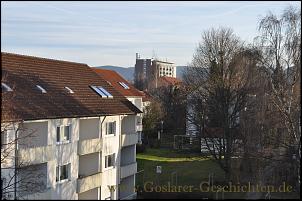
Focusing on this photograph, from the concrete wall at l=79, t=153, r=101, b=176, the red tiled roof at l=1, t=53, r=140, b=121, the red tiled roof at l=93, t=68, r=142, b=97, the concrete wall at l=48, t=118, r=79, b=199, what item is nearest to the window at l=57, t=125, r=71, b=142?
the concrete wall at l=48, t=118, r=79, b=199

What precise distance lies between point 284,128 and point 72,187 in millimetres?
10051

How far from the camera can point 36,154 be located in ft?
62.2

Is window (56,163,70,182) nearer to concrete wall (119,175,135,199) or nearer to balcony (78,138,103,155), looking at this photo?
balcony (78,138,103,155)

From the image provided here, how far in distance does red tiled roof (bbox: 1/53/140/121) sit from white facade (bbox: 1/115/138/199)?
47cm

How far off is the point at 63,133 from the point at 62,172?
178 cm

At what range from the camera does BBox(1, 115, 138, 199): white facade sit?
19.1m

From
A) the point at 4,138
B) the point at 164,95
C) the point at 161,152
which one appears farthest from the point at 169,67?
the point at 4,138

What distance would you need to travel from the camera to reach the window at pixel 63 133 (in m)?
20.9

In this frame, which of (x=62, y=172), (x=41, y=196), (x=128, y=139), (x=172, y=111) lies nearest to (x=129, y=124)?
(x=128, y=139)

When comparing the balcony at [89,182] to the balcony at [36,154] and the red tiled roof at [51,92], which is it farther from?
the red tiled roof at [51,92]

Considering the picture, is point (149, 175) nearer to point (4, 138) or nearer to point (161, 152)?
point (161, 152)

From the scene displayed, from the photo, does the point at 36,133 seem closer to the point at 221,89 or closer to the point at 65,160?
the point at 65,160

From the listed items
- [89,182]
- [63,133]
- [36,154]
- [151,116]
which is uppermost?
[151,116]

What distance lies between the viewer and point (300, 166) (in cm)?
1811
